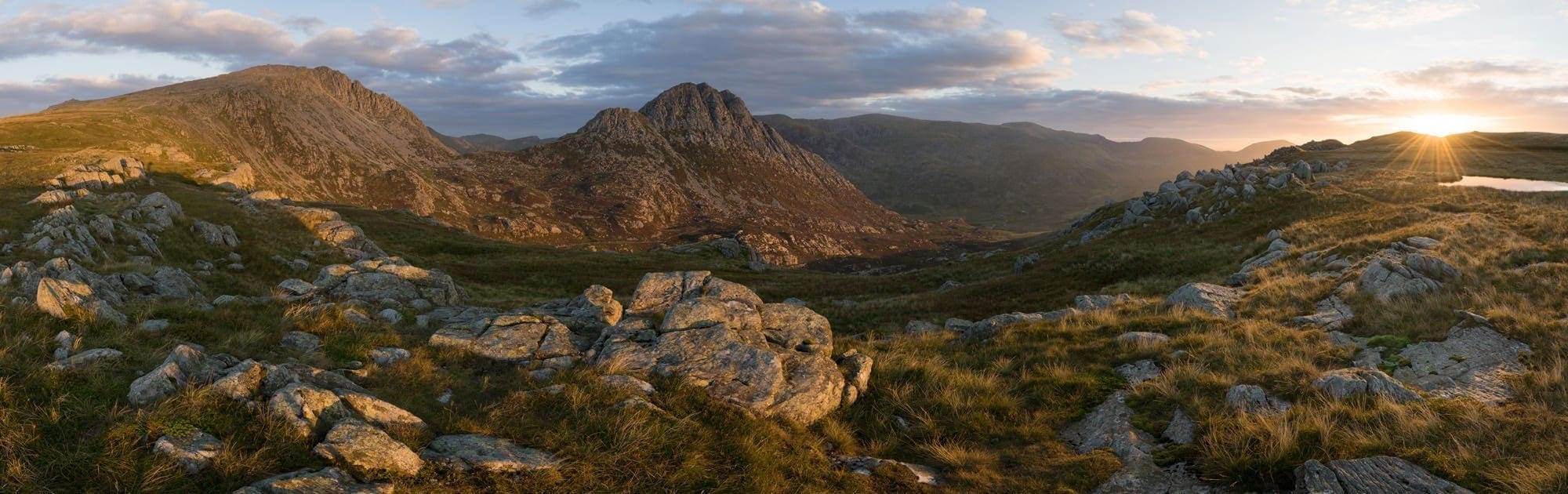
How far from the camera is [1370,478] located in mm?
7773

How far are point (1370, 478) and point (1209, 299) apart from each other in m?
14.9

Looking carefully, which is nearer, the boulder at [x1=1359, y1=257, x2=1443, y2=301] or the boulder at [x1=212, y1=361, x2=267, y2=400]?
the boulder at [x1=212, y1=361, x2=267, y2=400]

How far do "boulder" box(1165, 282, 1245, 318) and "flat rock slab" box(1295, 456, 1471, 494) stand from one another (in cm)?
1195

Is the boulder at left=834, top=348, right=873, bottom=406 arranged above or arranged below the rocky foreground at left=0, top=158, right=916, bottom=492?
below

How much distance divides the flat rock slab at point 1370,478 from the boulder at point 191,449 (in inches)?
550

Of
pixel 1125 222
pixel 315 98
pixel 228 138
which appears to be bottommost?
pixel 1125 222

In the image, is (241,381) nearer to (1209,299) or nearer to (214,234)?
(1209,299)

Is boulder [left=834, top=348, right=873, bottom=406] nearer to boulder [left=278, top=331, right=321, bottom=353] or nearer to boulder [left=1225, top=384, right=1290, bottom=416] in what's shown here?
boulder [left=1225, top=384, right=1290, bottom=416]

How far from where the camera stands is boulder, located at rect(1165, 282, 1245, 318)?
1962 centimetres

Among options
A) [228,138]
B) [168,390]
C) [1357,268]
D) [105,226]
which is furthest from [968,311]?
[228,138]

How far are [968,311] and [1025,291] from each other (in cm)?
497

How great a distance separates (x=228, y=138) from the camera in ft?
449

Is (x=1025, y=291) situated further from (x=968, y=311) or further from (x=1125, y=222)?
(x=1125, y=222)

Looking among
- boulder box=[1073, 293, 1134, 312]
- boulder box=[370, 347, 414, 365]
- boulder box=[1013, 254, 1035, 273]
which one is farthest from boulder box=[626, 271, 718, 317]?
boulder box=[1013, 254, 1035, 273]
